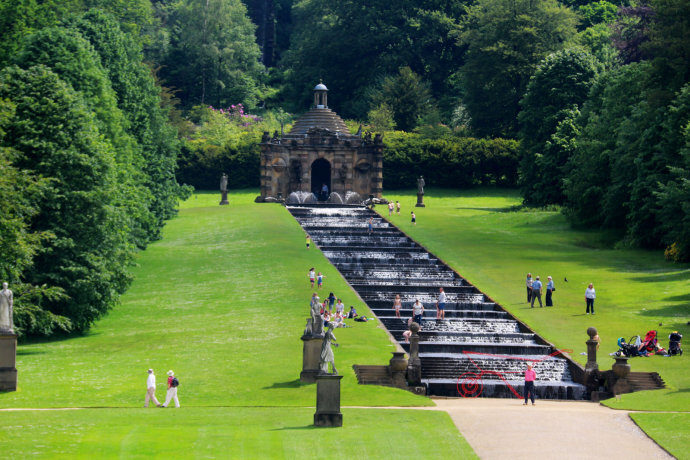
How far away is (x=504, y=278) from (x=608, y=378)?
22451 millimetres

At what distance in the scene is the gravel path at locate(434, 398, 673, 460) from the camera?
102 feet

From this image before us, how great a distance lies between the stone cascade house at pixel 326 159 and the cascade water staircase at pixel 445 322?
18918mm

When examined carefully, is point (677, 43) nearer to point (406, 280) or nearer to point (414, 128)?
point (406, 280)

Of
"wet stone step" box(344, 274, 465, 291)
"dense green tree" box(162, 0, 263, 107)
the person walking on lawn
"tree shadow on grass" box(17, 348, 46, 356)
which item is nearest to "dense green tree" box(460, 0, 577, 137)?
"dense green tree" box(162, 0, 263, 107)

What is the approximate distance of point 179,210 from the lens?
99500mm

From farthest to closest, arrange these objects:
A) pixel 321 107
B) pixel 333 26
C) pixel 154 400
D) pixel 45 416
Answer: pixel 333 26 → pixel 321 107 → pixel 154 400 → pixel 45 416

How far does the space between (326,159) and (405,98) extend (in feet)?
87.3

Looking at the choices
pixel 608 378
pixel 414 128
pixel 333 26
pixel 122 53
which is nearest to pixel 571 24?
pixel 414 128

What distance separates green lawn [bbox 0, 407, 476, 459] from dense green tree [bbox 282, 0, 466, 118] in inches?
4073

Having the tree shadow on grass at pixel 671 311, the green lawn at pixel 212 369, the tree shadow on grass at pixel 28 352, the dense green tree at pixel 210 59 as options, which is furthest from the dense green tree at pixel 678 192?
the dense green tree at pixel 210 59

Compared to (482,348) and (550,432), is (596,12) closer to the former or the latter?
(482,348)

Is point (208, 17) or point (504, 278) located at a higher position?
point (208, 17)

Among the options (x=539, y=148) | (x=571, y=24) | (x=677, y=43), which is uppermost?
(x=571, y=24)

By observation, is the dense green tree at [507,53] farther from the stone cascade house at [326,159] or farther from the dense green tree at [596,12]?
the stone cascade house at [326,159]
